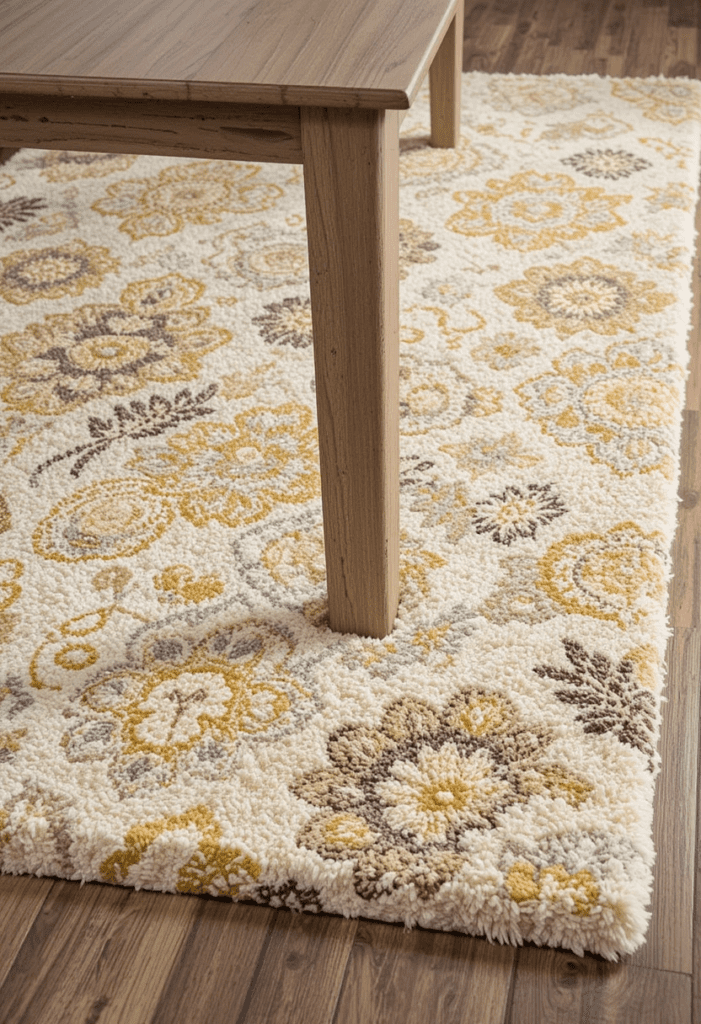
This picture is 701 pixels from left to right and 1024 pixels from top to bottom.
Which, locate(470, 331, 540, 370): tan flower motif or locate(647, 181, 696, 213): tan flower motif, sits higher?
locate(647, 181, 696, 213): tan flower motif

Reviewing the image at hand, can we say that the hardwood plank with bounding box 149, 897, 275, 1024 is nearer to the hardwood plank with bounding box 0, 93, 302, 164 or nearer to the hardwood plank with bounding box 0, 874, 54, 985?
the hardwood plank with bounding box 0, 874, 54, 985

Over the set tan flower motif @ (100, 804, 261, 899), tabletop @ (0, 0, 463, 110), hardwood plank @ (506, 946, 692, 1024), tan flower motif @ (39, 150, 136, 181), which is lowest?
hardwood plank @ (506, 946, 692, 1024)

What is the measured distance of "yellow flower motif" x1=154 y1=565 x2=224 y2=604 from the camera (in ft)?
4.43

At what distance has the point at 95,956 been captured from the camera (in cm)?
100

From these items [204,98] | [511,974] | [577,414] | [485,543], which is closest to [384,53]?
[204,98]

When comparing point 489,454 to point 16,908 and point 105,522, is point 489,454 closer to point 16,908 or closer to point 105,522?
point 105,522

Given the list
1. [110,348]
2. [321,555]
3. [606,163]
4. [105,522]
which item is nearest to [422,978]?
[321,555]

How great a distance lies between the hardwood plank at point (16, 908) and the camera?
1015 millimetres

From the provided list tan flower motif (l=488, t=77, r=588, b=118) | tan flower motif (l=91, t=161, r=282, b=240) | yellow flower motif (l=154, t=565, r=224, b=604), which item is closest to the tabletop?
yellow flower motif (l=154, t=565, r=224, b=604)

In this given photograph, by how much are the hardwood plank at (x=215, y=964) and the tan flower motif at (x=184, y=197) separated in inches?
60.8

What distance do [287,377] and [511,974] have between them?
1.06m

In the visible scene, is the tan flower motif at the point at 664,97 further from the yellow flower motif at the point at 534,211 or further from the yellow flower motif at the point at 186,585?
the yellow flower motif at the point at 186,585

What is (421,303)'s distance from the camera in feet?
6.31

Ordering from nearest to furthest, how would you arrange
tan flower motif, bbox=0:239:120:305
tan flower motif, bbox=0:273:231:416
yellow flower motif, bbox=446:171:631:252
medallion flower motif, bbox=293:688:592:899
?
medallion flower motif, bbox=293:688:592:899, tan flower motif, bbox=0:273:231:416, tan flower motif, bbox=0:239:120:305, yellow flower motif, bbox=446:171:631:252
